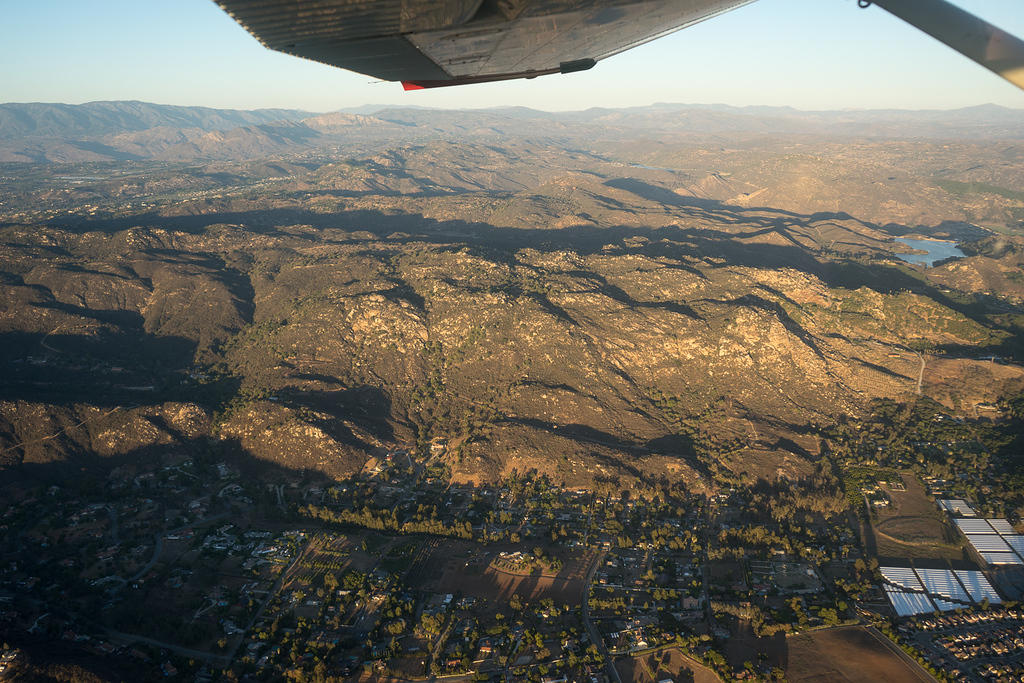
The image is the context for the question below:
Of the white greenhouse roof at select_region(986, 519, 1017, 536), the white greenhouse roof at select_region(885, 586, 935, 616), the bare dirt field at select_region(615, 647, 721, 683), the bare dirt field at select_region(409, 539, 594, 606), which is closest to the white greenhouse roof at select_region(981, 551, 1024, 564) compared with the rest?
the white greenhouse roof at select_region(986, 519, 1017, 536)

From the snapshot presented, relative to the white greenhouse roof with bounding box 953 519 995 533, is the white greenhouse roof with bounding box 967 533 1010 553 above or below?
below

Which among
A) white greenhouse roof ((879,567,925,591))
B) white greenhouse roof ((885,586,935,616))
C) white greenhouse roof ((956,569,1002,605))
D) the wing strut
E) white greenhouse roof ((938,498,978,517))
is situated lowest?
white greenhouse roof ((885,586,935,616))

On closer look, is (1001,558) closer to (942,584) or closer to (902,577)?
(942,584)

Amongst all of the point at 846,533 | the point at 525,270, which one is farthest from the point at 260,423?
the point at 846,533

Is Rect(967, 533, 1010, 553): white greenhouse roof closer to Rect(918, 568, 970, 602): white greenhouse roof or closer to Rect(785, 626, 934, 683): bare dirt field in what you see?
Rect(918, 568, 970, 602): white greenhouse roof

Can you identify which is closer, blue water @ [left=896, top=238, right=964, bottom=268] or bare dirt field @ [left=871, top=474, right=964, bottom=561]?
bare dirt field @ [left=871, top=474, right=964, bottom=561]

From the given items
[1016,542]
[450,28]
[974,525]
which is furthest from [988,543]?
[450,28]
